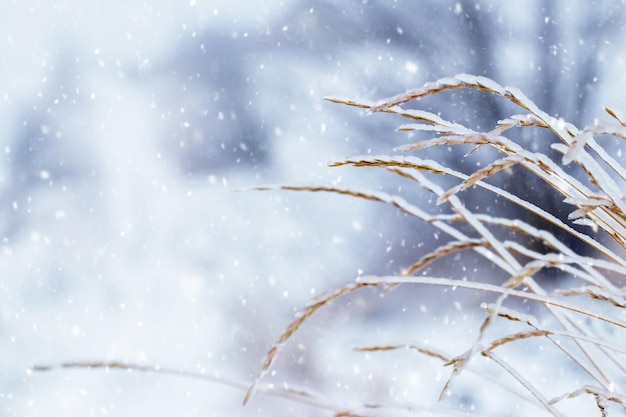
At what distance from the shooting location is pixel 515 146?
1.81 ft

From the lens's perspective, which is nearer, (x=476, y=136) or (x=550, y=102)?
(x=476, y=136)

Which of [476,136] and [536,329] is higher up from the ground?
[476,136]

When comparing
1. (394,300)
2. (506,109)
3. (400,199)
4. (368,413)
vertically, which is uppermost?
(506,109)

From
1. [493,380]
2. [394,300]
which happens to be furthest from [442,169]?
[394,300]

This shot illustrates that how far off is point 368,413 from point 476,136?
208 mm

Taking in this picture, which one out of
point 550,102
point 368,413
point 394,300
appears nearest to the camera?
point 368,413

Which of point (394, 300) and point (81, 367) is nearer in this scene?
point (81, 367)

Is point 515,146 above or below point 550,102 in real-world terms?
below

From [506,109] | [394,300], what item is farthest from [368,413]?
[394,300]

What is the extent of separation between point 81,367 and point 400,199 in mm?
260

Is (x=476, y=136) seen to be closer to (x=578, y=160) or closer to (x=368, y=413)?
(x=578, y=160)

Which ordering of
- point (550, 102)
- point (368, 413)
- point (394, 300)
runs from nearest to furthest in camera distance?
point (368, 413) → point (550, 102) → point (394, 300)

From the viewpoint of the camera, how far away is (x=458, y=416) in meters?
0.56

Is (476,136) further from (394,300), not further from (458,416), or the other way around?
(394,300)
